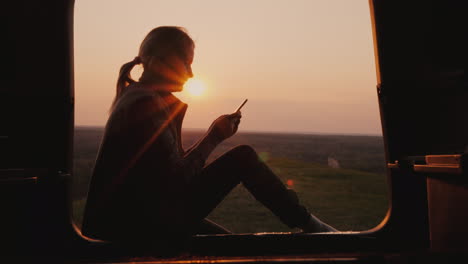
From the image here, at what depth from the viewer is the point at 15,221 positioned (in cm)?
151

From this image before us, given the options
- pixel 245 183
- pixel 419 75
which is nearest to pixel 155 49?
pixel 245 183

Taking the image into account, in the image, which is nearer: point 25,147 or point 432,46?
point 25,147

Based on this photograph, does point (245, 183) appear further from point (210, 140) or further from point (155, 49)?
point (155, 49)

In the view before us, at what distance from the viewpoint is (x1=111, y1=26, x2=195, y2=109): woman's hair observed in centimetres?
144

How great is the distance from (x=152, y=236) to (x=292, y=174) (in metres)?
7.19

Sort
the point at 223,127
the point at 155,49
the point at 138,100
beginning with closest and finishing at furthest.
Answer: the point at 138,100 → the point at 155,49 → the point at 223,127

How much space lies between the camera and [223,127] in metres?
1.56

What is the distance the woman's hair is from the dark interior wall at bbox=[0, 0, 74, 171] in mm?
496

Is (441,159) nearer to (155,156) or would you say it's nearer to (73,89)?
(155,156)

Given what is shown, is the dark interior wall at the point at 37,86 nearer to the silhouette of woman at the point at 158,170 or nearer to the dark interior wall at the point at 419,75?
the silhouette of woman at the point at 158,170

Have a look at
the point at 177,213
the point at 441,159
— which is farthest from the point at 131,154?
the point at 441,159

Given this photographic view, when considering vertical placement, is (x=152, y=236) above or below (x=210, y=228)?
above

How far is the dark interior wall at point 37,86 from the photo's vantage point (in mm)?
1693

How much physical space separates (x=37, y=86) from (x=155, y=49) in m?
0.69
